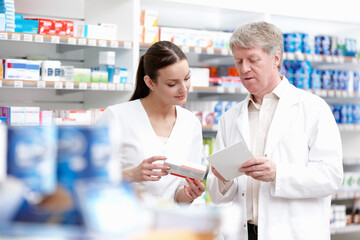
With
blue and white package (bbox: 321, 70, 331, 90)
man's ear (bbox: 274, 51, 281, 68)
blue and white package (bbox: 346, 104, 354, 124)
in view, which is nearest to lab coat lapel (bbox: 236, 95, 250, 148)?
man's ear (bbox: 274, 51, 281, 68)

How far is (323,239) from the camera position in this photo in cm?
264

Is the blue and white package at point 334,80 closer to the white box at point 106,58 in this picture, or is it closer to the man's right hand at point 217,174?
the white box at point 106,58

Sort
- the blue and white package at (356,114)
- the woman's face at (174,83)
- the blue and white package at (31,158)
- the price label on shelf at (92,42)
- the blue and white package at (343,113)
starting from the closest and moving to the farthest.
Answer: the blue and white package at (31,158)
the woman's face at (174,83)
the price label on shelf at (92,42)
the blue and white package at (343,113)
the blue and white package at (356,114)

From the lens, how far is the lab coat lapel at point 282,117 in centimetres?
260

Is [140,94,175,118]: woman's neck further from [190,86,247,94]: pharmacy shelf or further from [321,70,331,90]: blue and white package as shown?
[321,70,331,90]: blue and white package

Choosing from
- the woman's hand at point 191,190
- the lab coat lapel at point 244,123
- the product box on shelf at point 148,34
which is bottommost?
the woman's hand at point 191,190

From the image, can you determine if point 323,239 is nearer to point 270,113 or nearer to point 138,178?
point 270,113

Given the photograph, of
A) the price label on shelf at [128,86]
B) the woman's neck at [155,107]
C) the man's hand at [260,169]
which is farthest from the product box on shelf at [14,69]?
the man's hand at [260,169]

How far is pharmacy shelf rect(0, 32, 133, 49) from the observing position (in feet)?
13.3

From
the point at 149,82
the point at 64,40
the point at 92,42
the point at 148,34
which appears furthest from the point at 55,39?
the point at 149,82

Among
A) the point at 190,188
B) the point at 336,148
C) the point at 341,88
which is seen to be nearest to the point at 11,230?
the point at 190,188

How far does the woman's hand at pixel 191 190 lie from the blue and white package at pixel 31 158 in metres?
1.70

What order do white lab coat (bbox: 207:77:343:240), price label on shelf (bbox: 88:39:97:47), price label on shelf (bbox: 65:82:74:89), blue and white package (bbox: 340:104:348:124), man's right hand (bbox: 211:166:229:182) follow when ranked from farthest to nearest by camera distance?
blue and white package (bbox: 340:104:348:124) < price label on shelf (bbox: 88:39:97:47) < price label on shelf (bbox: 65:82:74:89) < man's right hand (bbox: 211:166:229:182) < white lab coat (bbox: 207:77:343:240)

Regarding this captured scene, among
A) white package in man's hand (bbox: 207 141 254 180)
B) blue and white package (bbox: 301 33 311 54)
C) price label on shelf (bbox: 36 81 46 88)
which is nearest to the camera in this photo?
white package in man's hand (bbox: 207 141 254 180)
